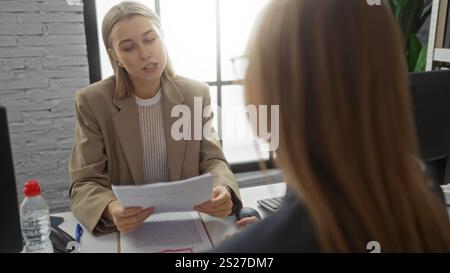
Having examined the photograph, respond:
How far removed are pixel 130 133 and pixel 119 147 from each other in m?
→ 0.05

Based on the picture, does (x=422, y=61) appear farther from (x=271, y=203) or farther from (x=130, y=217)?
(x=130, y=217)

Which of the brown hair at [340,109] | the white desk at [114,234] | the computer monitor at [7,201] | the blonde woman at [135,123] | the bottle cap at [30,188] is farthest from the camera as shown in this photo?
the blonde woman at [135,123]

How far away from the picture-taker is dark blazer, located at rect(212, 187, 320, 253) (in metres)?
0.43

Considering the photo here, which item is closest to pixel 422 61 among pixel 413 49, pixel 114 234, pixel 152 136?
pixel 413 49

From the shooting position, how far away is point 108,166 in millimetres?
1167

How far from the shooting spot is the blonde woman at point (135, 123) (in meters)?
1.12

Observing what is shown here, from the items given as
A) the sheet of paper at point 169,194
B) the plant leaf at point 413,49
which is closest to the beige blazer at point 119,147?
the sheet of paper at point 169,194

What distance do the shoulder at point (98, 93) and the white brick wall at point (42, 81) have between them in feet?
1.78

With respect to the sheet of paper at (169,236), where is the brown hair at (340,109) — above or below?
above

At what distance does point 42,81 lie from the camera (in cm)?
165

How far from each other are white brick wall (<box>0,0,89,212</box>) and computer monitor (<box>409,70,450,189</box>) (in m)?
1.35

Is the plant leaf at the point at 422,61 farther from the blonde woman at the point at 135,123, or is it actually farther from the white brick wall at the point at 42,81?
the white brick wall at the point at 42,81

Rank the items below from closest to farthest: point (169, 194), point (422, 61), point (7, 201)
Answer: point (7, 201)
point (169, 194)
point (422, 61)

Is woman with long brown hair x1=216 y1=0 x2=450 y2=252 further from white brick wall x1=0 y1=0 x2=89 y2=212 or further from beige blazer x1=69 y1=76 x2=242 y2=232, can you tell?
white brick wall x1=0 y1=0 x2=89 y2=212
